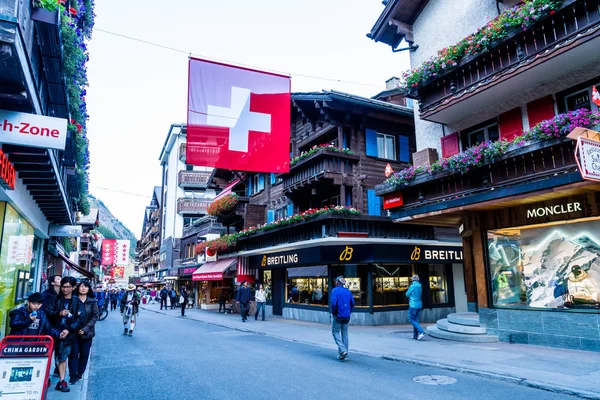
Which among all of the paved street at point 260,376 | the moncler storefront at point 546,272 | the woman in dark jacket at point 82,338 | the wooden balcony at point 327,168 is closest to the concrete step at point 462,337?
the moncler storefront at point 546,272

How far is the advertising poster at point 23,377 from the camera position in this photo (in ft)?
17.7

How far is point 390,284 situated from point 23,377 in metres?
16.6

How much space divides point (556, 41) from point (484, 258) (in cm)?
663

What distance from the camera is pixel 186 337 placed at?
15320mm

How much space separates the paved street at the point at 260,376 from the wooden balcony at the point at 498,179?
5.32 m

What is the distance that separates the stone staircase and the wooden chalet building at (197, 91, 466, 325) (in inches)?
190

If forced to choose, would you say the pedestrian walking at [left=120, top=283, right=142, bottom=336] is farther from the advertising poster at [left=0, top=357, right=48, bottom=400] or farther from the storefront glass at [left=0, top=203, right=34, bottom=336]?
the advertising poster at [left=0, top=357, right=48, bottom=400]

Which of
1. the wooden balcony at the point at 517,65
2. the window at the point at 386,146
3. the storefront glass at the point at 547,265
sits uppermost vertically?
the window at the point at 386,146

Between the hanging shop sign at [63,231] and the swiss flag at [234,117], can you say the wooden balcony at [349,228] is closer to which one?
the swiss flag at [234,117]

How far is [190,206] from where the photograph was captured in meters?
55.8

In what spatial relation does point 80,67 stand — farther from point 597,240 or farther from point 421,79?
point 597,240

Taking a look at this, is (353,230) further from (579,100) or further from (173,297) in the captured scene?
(173,297)

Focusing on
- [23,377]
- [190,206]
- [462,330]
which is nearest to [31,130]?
[23,377]

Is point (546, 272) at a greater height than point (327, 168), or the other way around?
point (327, 168)
